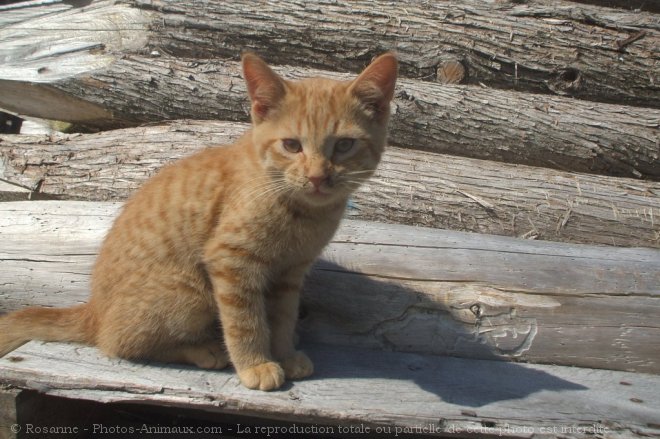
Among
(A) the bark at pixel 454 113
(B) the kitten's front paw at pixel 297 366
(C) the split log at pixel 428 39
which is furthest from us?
(C) the split log at pixel 428 39

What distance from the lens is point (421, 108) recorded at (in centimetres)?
418

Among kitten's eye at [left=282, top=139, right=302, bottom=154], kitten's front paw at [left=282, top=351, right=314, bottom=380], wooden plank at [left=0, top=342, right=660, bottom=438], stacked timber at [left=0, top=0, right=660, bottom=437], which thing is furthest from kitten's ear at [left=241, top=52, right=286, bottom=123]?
wooden plank at [left=0, top=342, right=660, bottom=438]

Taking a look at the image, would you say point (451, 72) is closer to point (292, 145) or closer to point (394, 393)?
point (292, 145)

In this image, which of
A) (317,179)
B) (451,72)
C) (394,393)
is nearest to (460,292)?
(394,393)

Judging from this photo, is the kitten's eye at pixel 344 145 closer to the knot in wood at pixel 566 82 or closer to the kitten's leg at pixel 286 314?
the kitten's leg at pixel 286 314

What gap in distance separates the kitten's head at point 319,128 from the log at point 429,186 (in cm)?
106

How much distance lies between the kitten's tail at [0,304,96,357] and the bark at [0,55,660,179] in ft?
5.77

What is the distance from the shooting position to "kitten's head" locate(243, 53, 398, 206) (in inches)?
105

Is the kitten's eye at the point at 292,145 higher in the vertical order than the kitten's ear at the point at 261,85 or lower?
lower

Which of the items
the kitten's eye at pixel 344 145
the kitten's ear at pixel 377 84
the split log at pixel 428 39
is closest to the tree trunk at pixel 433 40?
the split log at pixel 428 39

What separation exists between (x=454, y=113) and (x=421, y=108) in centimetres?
23

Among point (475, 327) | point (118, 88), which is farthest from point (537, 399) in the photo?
point (118, 88)

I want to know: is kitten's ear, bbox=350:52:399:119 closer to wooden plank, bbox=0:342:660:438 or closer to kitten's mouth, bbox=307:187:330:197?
kitten's mouth, bbox=307:187:330:197

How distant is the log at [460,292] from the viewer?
3174 millimetres
